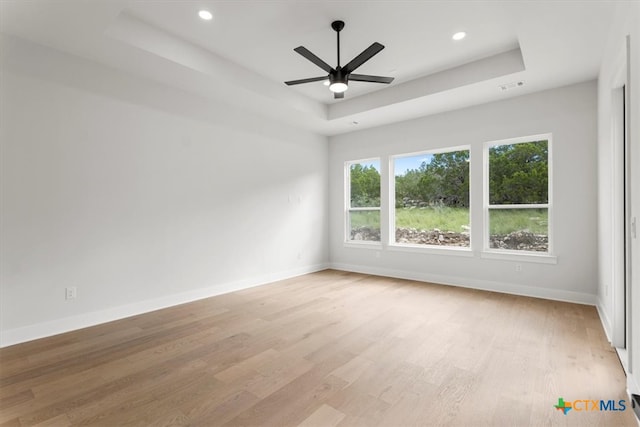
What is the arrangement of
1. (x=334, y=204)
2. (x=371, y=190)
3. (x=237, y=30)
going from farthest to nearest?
1. (x=334, y=204)
2. (x=371, y=190)
3. (x=237, y=30)

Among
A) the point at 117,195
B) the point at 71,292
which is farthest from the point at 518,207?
the point at 71,292

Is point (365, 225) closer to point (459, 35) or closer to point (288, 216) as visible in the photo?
point (288, 216)

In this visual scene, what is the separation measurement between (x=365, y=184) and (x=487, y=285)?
9.31ft

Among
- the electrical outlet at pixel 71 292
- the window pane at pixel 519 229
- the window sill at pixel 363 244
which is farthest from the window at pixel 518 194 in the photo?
the electrical outlet at pixel 71 292

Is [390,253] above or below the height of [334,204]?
below

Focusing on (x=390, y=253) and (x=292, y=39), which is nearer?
(x=292, y=39)

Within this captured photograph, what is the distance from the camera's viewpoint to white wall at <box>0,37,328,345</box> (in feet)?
9.77

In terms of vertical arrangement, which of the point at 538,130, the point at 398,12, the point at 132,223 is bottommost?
the point at 132,223

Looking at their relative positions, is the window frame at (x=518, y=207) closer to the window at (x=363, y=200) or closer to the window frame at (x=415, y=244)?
the window frame at (x=415, y=244)

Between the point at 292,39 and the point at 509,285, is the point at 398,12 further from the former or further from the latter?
the point at 509,285

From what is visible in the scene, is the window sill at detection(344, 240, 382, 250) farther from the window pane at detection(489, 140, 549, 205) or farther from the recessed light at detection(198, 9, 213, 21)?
the recessed light at detection(198, 9, 213, 21)

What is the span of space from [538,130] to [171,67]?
15.8 ft

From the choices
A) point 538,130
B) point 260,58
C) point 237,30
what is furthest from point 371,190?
point 237,30

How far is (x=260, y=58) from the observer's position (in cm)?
389
